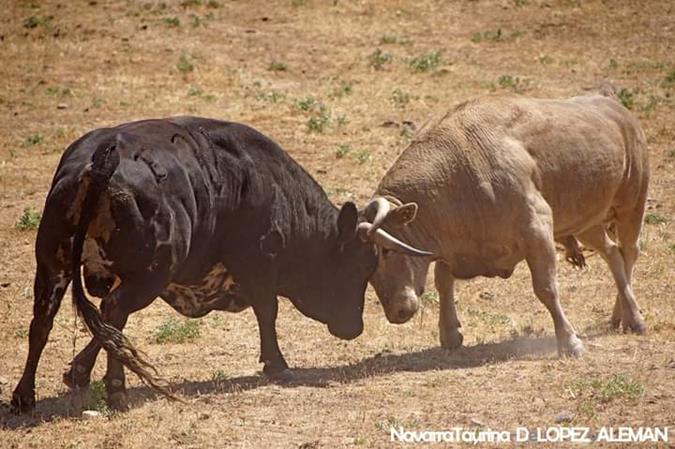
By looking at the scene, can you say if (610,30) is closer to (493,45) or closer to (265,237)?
(493,45)

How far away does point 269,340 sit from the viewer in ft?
34.0

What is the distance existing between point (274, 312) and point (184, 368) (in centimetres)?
86

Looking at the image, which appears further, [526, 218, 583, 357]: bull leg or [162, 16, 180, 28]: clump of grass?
[162, 16, 180, 28]: clump of grass

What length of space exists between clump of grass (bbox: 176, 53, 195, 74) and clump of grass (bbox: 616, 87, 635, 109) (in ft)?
Result: 21.5

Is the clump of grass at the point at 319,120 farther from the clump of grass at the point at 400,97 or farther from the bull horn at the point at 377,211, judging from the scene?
the bull horn at the point at 377,211

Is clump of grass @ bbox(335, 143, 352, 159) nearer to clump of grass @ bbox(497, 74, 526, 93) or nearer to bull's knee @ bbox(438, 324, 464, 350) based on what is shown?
clump of grass @ bbox(497, 74, 526, 93)

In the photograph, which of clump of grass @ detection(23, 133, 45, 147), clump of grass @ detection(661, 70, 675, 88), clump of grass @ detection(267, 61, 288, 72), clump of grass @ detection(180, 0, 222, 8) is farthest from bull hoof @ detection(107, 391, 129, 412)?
clump of grass @ detection(180, 0, 222, 8)

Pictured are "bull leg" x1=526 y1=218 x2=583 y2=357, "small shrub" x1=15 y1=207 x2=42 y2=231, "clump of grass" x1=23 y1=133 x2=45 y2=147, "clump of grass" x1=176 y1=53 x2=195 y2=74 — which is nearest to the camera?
"bull leg" x1=526 y1=218 x2=583 y2=357

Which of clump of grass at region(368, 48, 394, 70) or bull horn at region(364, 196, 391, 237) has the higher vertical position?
bull horn at region(364, 196, 391, 237)

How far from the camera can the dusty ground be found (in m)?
8.76

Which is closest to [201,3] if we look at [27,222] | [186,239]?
[27,222]

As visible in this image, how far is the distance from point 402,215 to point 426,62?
1164 cm

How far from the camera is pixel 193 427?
334 inches

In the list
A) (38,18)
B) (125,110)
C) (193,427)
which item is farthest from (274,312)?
(38,18)
